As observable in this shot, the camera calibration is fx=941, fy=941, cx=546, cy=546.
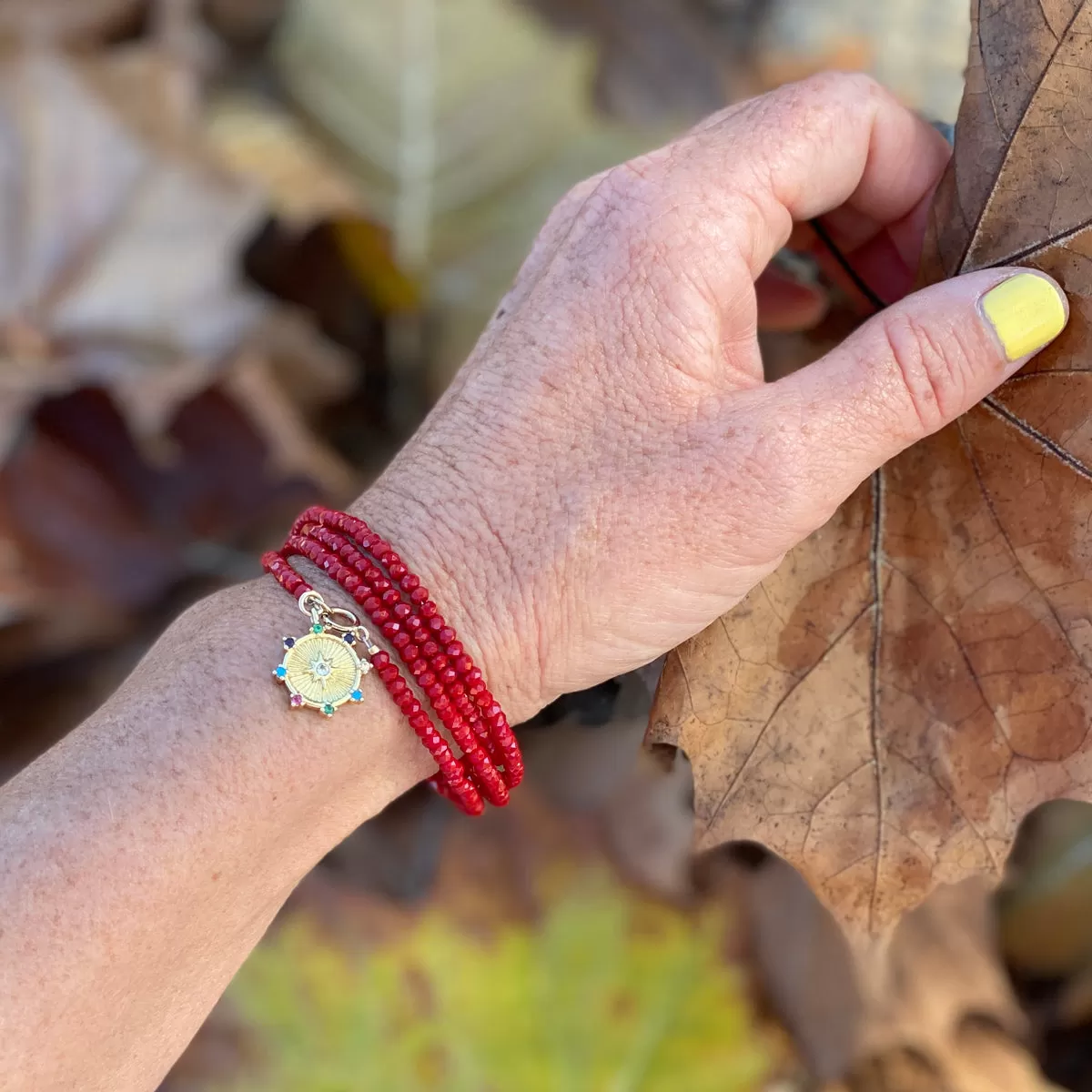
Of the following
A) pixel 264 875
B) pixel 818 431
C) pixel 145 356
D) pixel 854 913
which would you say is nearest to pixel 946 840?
pixel 854 913

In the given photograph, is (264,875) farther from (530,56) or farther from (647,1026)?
(530,56)

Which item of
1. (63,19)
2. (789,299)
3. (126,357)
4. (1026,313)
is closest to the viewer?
(1026,313)

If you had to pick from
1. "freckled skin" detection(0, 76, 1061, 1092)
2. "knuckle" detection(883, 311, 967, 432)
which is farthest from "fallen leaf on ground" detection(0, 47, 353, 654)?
"knuckle" detection(883, 311, 967, 432)

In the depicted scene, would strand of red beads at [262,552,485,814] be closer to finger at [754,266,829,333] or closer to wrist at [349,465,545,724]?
wrist at [349,465,545,724]

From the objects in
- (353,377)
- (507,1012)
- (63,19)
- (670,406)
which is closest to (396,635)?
(670,406)

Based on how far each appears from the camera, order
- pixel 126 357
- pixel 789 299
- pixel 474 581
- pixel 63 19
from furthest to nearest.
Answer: pixel 63 19 → pixel 126 357 → pixel 789 299 → pixel 474 581

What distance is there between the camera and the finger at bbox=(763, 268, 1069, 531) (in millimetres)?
675

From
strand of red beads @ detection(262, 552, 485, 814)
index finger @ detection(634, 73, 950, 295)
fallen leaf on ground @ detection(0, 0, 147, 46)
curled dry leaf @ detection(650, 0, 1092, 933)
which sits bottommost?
curled dry leaf @ detection(650, 0, 1092, 933)

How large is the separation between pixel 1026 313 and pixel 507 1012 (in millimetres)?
859

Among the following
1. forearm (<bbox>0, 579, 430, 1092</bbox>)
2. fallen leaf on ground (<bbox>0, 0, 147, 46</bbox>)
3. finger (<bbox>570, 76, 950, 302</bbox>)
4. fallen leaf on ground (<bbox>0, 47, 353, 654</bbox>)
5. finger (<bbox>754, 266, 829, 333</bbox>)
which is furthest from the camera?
fallen leaf on ground (<bbox>0, 0, 147, 46</bbox>)

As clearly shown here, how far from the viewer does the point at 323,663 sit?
2.37 feet

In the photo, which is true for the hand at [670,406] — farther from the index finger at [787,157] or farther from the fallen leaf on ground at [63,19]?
the fallen leaf on ground at [63,19]

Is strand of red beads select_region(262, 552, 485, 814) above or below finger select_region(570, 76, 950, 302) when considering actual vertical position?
below

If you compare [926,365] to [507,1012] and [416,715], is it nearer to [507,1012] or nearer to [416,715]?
[416,715]
